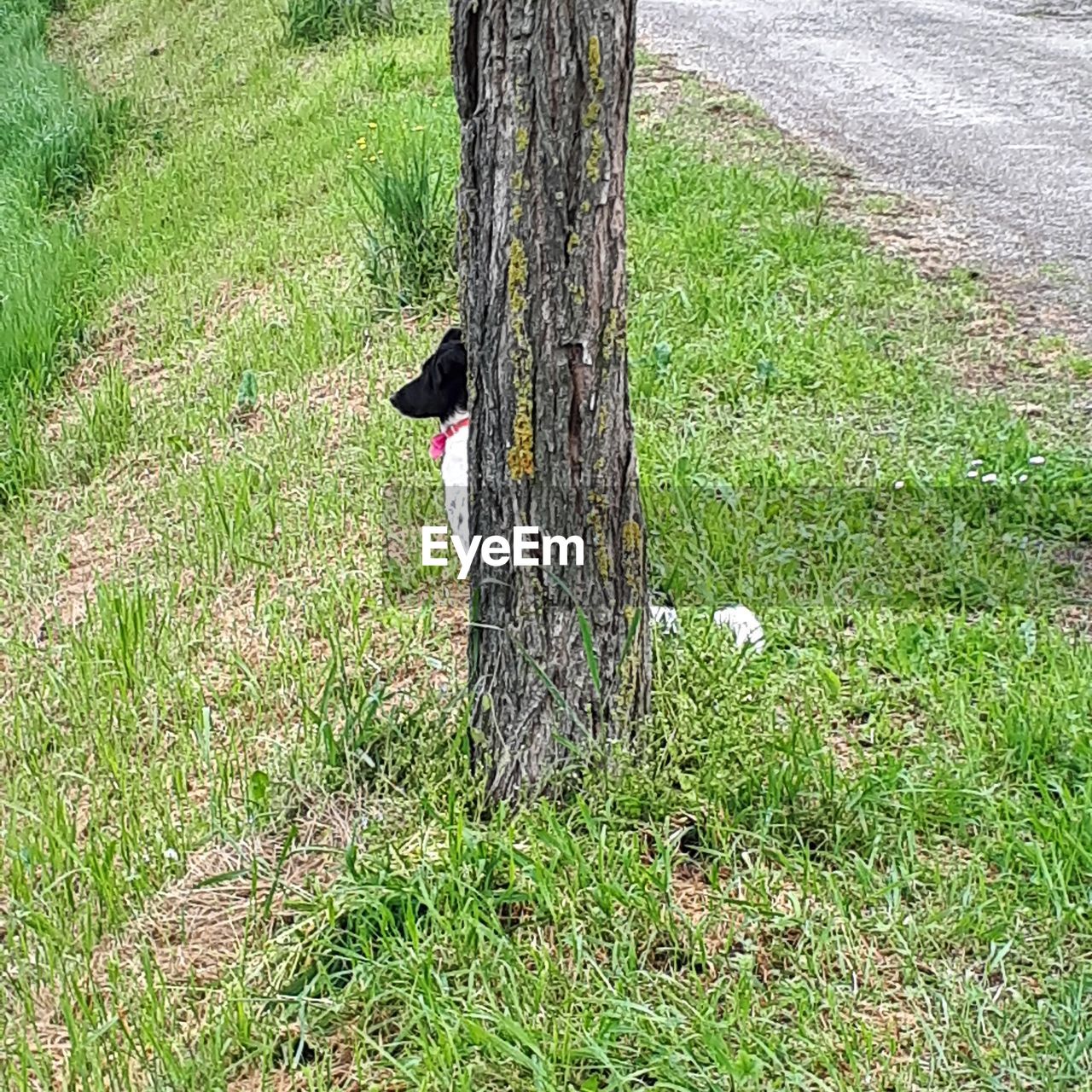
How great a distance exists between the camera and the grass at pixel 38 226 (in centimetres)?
555

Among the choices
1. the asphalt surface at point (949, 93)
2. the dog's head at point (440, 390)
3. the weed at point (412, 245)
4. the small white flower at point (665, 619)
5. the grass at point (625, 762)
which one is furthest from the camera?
the asphalt surface at point (949, 93)

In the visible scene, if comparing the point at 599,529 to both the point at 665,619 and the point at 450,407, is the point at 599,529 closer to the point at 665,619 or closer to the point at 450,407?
the point at 665,619

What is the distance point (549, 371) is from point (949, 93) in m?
6.32

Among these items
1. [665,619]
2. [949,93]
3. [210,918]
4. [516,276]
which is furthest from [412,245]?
[949,93]

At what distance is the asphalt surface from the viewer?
5.95 metres

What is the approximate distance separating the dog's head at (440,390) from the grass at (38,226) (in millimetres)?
2187

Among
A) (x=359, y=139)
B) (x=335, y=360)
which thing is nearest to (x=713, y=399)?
(x=335, y=360)

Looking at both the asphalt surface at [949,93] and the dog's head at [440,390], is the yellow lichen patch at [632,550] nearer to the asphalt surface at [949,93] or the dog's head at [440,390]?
the dog's head at [440,390]

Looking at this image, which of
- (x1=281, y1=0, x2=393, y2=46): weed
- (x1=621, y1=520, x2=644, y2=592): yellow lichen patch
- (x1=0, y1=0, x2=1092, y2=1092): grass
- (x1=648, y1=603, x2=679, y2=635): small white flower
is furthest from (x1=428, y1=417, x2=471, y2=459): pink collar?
(x1=281, y1=0, x2=393, y2=46): weed

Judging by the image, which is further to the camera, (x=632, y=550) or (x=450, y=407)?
(x=450, y=407)

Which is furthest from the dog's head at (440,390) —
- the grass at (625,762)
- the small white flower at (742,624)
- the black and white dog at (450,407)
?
the small white flower at (742,624)

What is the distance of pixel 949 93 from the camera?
308 inches

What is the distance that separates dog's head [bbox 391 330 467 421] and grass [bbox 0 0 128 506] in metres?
2.19
